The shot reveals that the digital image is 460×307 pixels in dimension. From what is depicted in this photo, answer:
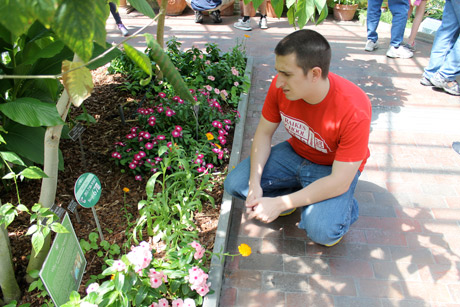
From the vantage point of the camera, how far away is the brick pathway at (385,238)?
7.14 feet

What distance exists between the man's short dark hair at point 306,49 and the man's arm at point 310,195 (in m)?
0.57

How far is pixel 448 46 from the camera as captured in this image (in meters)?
4.29

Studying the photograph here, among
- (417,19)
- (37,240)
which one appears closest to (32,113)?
(37,240)

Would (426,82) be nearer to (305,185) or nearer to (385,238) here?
(385,238)

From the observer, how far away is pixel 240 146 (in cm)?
312

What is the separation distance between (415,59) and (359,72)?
106 cm

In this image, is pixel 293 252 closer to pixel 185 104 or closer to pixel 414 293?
pixel 414 293

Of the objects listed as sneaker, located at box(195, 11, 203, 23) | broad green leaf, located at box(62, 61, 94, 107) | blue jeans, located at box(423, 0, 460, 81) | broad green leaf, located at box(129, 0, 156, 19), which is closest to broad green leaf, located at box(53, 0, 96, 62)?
broad green leaf, located at box(62, 61, 94, 107)

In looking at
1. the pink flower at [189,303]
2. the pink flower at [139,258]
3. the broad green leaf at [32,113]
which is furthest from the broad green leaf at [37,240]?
Answer: the pink flower at [189,303]

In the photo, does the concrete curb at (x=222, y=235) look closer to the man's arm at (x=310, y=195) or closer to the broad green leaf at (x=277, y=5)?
the man's arm at (x=310, y=195)

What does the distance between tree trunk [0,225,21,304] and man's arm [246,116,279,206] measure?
1298 millimetres

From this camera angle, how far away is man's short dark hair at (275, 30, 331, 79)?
1938mm

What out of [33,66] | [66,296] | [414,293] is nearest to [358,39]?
[414,293]

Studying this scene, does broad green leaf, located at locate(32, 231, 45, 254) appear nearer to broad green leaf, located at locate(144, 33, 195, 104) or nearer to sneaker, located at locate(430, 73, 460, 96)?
broad green leaf, located at locate(144, 33, 195, 104)
